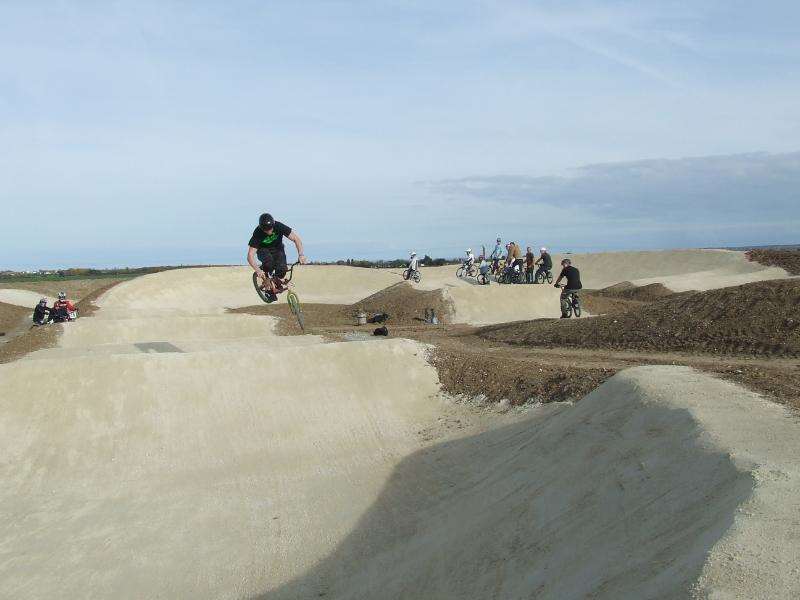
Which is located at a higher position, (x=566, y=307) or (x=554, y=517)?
(x=566, y=307)

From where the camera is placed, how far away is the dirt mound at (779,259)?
42844 mm

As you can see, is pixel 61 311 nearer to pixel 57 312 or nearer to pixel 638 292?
pixel 57 312

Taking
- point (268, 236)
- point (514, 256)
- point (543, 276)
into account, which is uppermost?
point (268, 236)

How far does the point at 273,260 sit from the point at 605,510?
29.3 ft

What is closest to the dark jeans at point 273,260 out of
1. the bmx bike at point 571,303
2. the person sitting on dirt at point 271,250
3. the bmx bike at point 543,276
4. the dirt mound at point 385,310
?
the person sitting on dirt at point 271,250

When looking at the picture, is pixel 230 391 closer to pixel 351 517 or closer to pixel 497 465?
pixel 351 517

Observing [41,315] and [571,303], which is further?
[41,315]

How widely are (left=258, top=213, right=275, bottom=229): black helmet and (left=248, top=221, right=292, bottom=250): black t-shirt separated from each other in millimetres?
244

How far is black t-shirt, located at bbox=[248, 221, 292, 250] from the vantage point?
13.8m

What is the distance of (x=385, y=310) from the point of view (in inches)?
1277

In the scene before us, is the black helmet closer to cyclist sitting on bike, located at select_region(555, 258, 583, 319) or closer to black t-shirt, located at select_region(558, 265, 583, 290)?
cyclist sitting on bike, located at select_region(555, 258, 583, 319)

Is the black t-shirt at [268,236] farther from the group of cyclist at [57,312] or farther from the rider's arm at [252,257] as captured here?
the group of cyclist at [57,312]

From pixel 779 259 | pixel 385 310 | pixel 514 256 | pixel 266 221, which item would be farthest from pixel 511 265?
pixel 266 221

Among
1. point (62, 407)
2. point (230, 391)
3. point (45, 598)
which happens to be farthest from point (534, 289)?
point (45, 598)
